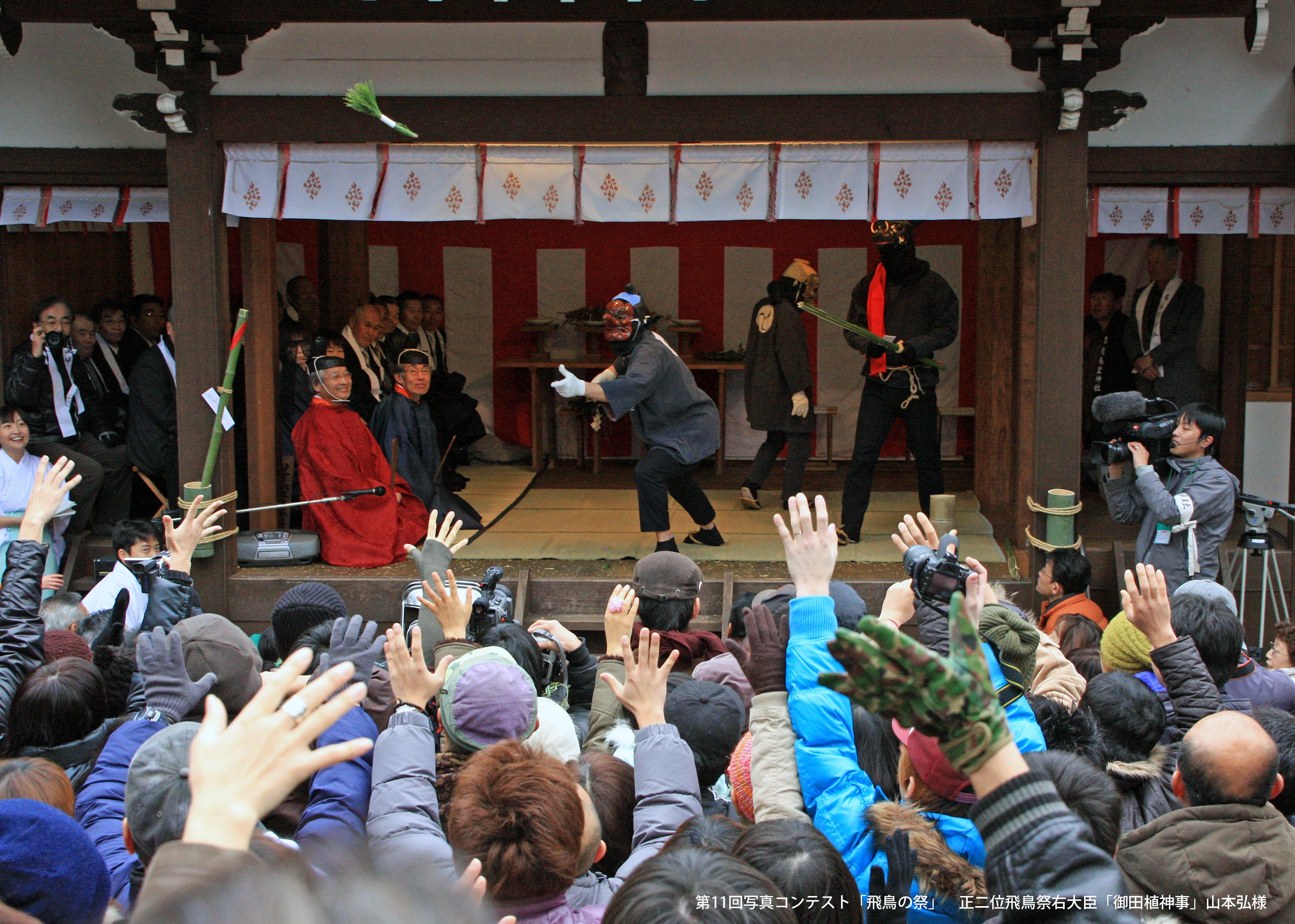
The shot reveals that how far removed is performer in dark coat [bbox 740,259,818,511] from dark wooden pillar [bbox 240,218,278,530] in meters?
3.10

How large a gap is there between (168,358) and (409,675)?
523 cm

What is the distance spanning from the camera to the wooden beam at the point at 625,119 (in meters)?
5.86

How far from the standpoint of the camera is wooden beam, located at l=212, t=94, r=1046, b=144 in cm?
586

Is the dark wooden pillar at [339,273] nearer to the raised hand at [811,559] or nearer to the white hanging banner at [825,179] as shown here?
the white hanging banner at [825,179]

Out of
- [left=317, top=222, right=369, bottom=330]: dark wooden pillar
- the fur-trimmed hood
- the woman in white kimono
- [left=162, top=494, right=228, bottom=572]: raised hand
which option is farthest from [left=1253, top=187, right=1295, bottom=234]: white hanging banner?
the woman in white kimono

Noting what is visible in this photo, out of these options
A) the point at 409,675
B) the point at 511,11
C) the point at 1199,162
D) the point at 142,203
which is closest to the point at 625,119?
the point at 511,11

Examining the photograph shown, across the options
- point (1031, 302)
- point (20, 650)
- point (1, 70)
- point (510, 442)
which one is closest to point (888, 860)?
point (20, 650)

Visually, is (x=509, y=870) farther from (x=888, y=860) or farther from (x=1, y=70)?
(x=1, y=70)

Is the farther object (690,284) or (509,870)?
(690,284)

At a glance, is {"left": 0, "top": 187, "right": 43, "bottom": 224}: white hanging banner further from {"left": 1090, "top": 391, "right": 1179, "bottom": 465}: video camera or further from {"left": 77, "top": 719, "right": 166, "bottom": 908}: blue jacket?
{"left": 1090, "top": 391, "right": 1179, "bottom": 465}: video camera

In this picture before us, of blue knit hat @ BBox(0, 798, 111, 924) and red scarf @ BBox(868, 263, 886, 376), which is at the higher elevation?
red scarf @ BBox(868, 263, 886, 376)

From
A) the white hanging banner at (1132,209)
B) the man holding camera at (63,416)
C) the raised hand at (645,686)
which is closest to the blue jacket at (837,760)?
the raised hand at (645,686)

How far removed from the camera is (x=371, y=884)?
1266 millimetres

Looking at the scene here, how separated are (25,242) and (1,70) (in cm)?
121
